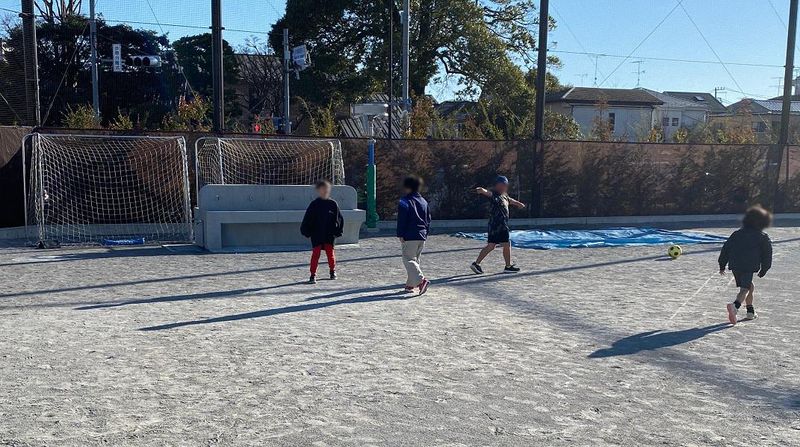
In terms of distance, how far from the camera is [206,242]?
15172 millimetres

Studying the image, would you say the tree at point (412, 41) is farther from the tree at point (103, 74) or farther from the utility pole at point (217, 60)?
the utility pole at point (217, 60)

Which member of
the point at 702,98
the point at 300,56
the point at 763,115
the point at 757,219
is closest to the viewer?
the point at 757,219

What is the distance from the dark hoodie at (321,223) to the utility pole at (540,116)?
36.2 feet

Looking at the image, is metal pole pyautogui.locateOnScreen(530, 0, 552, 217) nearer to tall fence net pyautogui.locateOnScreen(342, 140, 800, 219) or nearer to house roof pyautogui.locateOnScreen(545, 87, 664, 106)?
tall fence net pyautogui.locateOnScreen(342, 140, 800, 219)

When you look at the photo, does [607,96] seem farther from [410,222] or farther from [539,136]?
[410,222]

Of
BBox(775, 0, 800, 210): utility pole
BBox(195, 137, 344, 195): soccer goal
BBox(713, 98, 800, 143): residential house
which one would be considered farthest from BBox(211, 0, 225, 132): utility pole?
BBox(713, 98, 800, 143): residential house

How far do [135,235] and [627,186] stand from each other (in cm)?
1362

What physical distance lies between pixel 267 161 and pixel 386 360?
12.3 metres

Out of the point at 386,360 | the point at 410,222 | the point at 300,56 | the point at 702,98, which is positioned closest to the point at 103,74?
the point at 300,56

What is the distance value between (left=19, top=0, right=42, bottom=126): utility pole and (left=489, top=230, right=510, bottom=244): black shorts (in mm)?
10862

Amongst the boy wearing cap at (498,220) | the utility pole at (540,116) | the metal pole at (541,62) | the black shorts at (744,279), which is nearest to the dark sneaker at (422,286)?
the boy wearing cap at (498,220)

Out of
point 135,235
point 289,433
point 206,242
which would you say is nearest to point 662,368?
point 289,433

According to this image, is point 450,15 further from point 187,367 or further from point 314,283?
point 187,367

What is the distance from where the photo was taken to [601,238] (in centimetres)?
1781
